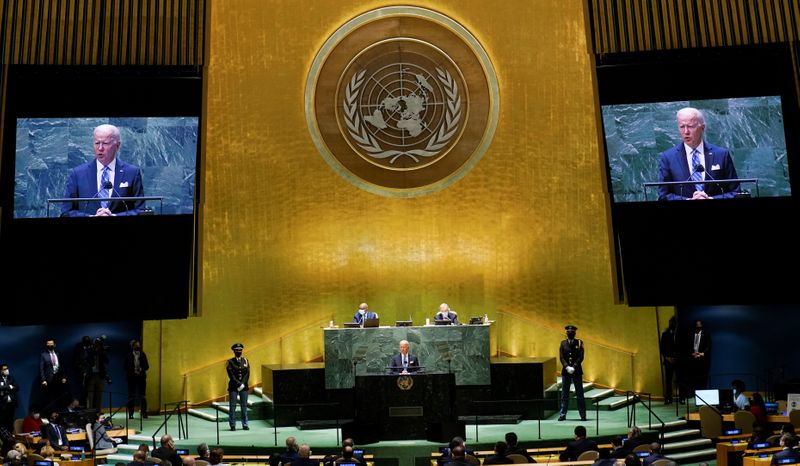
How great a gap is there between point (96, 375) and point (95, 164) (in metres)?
3.19

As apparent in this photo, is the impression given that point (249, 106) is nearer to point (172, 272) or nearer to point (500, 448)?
point (172, 272)

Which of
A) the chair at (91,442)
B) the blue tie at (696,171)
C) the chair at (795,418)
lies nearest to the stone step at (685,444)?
the chair at (795,418)

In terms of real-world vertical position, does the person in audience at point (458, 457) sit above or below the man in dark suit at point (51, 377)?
below

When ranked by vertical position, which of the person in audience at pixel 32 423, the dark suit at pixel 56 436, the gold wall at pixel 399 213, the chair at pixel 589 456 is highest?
the gold wall at pixel 399 213

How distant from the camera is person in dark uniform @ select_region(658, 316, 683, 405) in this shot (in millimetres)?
A: 15648

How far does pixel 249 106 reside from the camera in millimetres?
16875

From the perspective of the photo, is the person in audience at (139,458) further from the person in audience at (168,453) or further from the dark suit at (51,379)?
the dark suit at (51,379)

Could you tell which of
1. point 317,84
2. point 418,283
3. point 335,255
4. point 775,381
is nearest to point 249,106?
point 317,84

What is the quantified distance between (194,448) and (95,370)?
9.74 feet

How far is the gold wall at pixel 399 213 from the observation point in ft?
54.9

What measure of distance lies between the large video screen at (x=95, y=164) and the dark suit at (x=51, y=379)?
225 cm

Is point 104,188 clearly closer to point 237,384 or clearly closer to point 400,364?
point 237,384

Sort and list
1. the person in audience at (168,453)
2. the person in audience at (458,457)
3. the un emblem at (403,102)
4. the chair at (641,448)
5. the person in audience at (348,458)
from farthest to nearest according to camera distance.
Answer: the un emblem at (403,102)
the person in audience at (168,453)
the chair at (641,448)
the person in audience at (348,458)
the person in audience at (458,457)

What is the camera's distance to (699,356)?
1527cm
